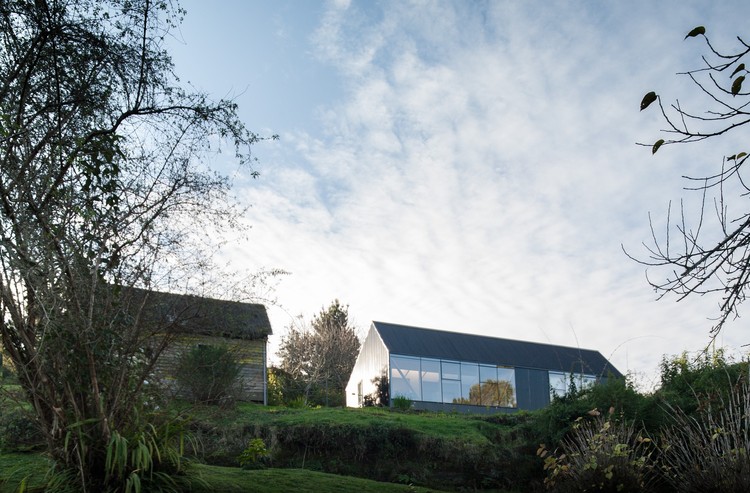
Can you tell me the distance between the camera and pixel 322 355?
31594 mm

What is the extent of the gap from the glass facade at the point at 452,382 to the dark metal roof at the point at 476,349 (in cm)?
32

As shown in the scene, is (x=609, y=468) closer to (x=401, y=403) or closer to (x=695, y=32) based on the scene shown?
(x=695, y=32)

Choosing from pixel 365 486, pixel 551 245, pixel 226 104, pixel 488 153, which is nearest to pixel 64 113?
pixel 226 104

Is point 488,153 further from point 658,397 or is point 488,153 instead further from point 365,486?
point 365,486

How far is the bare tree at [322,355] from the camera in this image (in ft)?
103

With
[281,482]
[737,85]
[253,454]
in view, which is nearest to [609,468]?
[281,482]

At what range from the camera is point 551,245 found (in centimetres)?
1388

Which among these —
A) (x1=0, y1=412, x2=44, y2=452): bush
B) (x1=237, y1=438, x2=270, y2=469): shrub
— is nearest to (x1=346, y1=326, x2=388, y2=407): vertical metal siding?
(x1=237, y1=438, x2=270, y2=469): shrub

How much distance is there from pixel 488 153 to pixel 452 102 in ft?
5.37

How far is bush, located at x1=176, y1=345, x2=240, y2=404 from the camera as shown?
Result: 419 inches

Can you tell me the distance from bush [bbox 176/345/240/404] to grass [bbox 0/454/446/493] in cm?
191

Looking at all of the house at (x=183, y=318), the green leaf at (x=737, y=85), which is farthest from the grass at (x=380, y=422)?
the green leaf at (x=737, y=85)

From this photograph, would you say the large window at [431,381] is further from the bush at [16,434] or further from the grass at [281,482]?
the bush at [16,434]

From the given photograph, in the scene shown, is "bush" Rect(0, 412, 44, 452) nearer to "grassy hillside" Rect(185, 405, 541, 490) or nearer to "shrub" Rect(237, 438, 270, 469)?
"shrub" Rect(237, 438, 270, 469)
